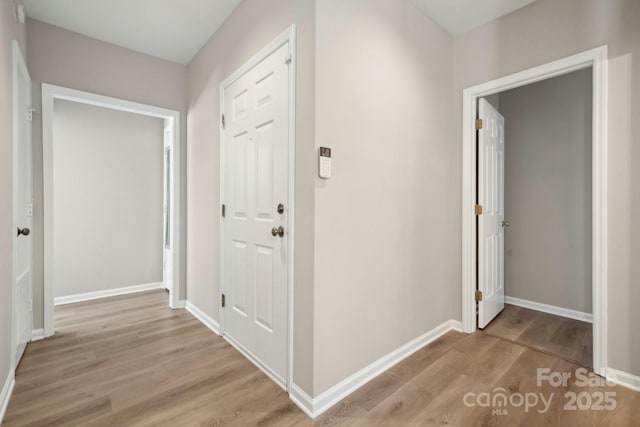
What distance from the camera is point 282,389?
5.96 feet

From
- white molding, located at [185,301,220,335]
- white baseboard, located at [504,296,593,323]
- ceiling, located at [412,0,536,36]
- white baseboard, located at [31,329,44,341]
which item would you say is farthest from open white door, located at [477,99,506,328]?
white baseboard, located at [31,329,44,341]

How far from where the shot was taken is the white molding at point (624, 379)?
1801mm

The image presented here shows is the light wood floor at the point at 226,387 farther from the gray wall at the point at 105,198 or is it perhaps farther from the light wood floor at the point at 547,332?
the gray wall at the point at 105,198

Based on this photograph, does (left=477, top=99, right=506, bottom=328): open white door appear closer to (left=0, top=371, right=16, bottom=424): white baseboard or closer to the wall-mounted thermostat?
the wall-mounted thermostat

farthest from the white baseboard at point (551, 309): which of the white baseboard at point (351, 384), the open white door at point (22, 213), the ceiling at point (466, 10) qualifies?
the open white door at point (22, 213)

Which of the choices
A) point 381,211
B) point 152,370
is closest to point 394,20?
point 381,211

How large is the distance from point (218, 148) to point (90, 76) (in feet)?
4.70

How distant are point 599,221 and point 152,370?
311 cm

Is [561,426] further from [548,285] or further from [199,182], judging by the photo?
[199,182]

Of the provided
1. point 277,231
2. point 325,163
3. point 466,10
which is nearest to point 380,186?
point 325,163

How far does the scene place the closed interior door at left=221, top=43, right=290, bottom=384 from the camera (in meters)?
Result: 1.85

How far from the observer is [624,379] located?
1839 millimetres

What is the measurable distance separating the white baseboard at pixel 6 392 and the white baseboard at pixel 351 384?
1517 mm

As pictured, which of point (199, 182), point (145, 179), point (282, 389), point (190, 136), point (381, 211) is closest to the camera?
point (282, 389)
